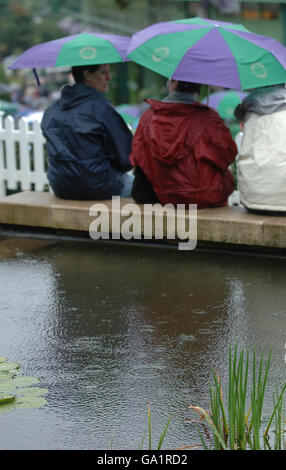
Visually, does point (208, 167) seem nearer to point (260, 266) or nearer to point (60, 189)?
point (260, 266)

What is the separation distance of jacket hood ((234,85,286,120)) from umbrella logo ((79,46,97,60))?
148 cm

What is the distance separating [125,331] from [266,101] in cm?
265

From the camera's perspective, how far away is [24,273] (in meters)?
7.00

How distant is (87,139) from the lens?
7.91 meters

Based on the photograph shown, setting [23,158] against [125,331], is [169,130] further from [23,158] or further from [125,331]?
[23,158]

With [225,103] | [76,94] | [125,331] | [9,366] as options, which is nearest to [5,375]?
[9,366]

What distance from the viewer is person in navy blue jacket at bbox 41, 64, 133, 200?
7910 millimetres

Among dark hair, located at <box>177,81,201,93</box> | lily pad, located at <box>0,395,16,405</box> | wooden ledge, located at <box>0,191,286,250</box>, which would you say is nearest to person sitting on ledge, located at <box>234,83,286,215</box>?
wooden ledge, located at <box>0,191,286,250</box>

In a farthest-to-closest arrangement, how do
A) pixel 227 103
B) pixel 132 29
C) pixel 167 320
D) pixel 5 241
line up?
pixel 132 29, pixel 227 103, pixel 5 241, pixel 167 320

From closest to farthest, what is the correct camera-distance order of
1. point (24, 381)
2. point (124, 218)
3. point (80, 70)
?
point (24, 381) → point (124, 218) → point (80, 70)

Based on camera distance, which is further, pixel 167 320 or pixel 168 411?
pixel 167 320

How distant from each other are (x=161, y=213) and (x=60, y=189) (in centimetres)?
118
